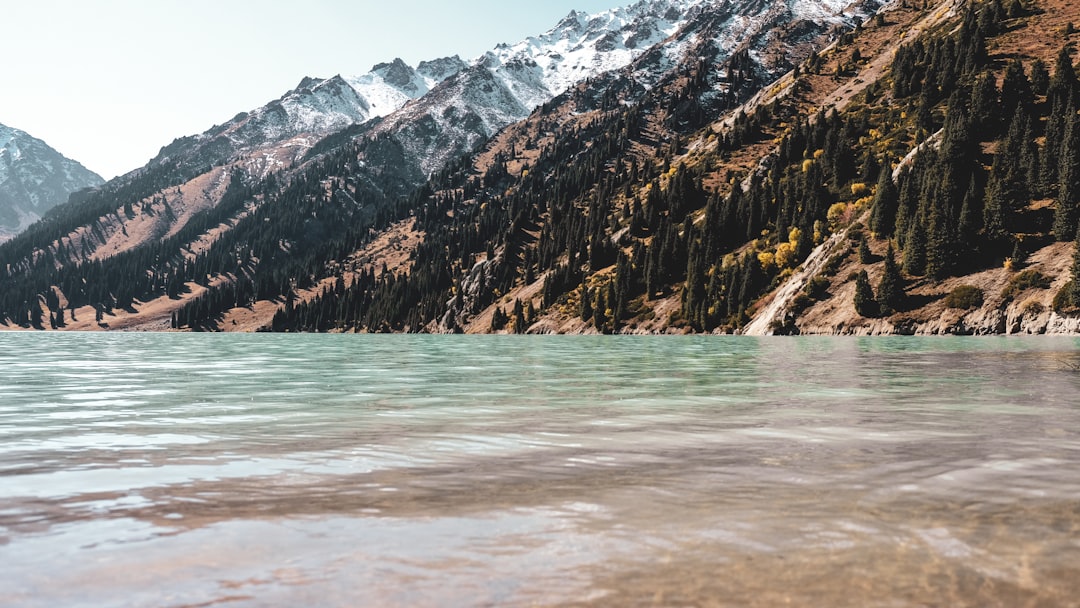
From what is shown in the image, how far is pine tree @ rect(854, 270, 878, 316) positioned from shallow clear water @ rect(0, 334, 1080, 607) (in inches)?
3502

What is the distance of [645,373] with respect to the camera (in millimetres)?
32125

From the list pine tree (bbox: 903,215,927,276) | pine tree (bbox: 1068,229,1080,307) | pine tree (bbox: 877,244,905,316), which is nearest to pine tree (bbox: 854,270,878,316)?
pine tree (bbox: 877,244,905,316)

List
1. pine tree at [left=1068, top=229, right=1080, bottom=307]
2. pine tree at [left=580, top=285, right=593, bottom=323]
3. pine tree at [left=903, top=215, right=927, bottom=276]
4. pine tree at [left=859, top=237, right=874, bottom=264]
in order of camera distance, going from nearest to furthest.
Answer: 1. pine tree at [left=1068, top=229, right=1080, bottom=307]
2. pine tree at [left=903, top=215, right=927, bottom=276]
3. pine tree at [left=859, top=237, right=874, bottom=264]
4. pine tree at [left=580, top=285, right=593, bottom=323]

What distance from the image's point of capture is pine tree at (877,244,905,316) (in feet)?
319

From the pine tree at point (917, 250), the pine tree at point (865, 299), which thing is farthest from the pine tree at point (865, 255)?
the pine tree at point (865, 299)

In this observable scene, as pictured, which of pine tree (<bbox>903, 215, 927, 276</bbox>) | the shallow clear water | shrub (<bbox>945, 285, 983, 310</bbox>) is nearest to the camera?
the shallow clear water

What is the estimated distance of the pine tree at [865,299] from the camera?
325 ft

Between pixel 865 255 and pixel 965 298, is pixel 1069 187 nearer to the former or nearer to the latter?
pixel 965 298

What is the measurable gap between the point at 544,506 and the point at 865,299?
104 metres

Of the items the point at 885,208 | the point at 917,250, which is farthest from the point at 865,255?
the point at 885,208

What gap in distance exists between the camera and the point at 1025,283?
86750 mm

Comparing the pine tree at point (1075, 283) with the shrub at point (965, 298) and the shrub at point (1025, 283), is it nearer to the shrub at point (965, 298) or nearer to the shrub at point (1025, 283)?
the shrub at point (1025, 283)

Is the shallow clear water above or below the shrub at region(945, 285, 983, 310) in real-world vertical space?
below

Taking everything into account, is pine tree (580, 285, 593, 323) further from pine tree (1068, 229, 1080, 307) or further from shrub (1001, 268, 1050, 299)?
pine tree (1068, 229, 1080, 307)
